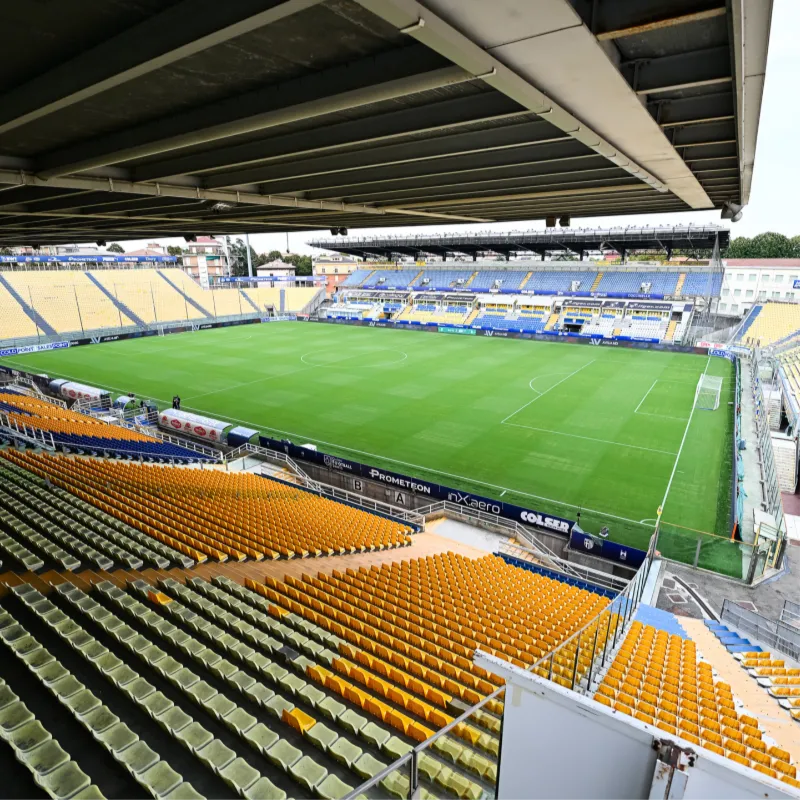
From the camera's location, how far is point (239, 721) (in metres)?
4.58

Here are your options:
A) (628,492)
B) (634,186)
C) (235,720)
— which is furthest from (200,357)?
(235,720)

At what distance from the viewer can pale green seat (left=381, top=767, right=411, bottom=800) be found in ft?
13.0

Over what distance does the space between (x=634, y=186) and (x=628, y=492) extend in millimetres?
10924

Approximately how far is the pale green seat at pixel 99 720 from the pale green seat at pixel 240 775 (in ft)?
3.83

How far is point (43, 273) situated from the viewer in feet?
169

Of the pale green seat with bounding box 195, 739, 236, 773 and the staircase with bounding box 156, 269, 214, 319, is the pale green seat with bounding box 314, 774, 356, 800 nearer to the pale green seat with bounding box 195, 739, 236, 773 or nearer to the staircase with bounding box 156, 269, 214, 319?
the pale green seat with bounding box 195, 739, 236, 773

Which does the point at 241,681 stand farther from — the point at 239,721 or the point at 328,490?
the point at 328,490

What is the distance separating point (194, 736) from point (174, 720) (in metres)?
0.30

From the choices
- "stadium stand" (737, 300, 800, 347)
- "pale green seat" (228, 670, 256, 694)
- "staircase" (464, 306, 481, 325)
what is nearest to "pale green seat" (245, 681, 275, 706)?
"pale green seat" (228, 670, 256, 694)

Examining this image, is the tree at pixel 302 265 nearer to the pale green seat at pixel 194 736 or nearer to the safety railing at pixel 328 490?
the safety railing at pixel 328 490

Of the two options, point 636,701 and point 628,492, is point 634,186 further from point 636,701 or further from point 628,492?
point 628,492

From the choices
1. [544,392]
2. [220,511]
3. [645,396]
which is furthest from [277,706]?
[645,396]

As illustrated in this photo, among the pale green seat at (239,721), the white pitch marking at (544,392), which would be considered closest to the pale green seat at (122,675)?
the pale green seat at (239,721)

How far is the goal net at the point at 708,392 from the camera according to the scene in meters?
26.5
